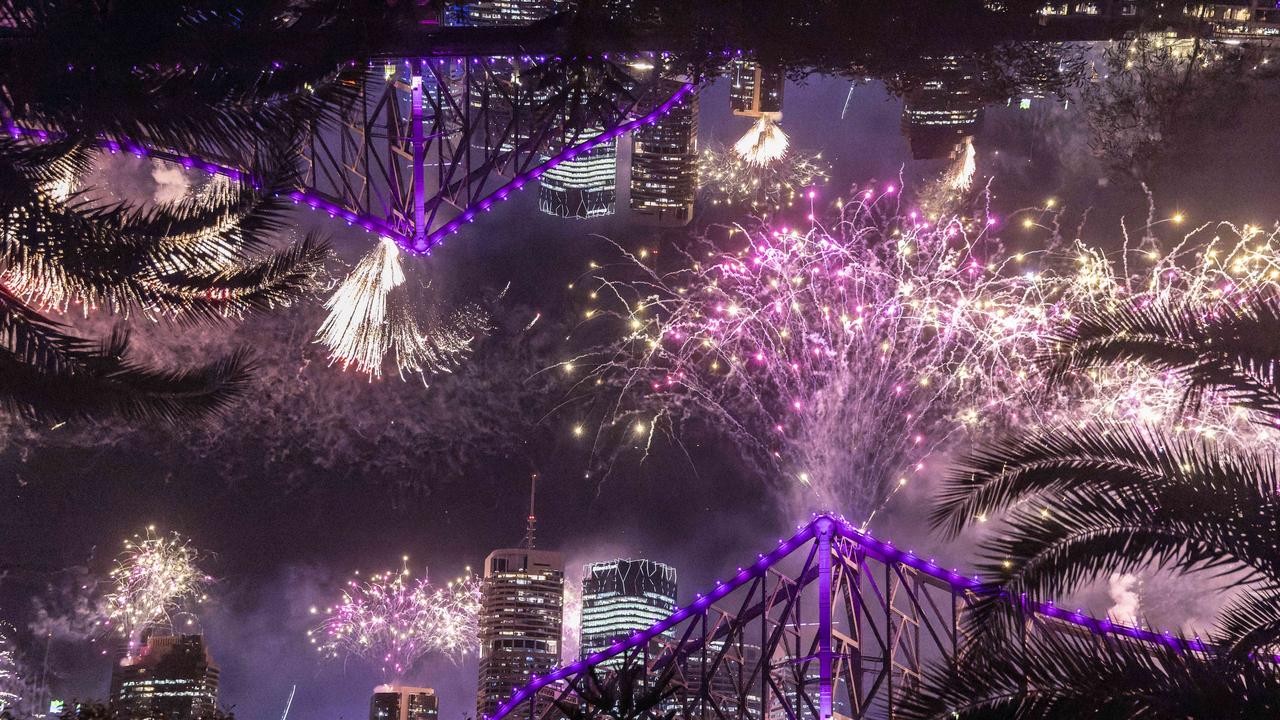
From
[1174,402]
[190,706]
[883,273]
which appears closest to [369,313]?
[883,273]

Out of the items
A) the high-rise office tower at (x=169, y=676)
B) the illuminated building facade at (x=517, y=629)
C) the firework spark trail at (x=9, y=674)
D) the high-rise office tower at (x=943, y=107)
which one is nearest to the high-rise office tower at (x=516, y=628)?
the illuminated building facade at (x=517, y=629)

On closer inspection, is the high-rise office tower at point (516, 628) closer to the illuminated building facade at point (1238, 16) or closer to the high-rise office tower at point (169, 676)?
the high-rise office tower at point (169, 676)

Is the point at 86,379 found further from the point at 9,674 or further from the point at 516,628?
the point at 516,628

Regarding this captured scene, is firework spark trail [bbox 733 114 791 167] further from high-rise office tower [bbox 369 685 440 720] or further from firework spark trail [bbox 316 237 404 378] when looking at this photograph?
high-rise office tower [bbox 369 685 440 720]

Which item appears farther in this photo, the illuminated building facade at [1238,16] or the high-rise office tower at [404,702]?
the high-rise office tower at [404,702]

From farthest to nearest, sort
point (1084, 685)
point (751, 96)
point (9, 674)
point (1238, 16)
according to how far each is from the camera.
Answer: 1. point (9, 674)
2. point (751, 96)
3. point (1238, 16)
4. point (1084, 685)

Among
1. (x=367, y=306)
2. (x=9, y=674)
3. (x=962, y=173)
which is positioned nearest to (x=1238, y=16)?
(x=962, y=173)

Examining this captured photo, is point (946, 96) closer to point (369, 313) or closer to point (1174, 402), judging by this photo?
point (1174, 402)
